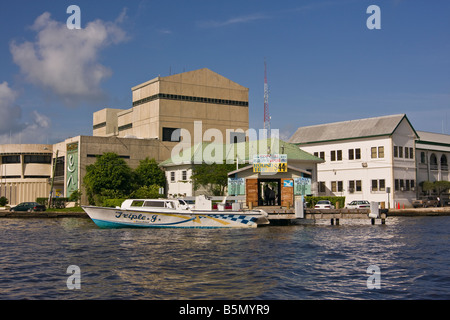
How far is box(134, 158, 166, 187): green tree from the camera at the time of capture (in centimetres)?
6812

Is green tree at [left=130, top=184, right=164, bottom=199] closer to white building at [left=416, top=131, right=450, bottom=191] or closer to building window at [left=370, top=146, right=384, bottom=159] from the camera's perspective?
building window at [left=370, top=146, right=384, bottom=159]

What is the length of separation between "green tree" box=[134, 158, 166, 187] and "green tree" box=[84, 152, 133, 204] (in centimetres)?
167

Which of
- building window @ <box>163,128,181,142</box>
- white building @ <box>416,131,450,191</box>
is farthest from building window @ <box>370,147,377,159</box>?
building window @ <box>163,128,181,142</box>

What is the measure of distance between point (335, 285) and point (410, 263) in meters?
6.32

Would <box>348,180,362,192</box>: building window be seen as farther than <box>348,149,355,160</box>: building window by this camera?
No

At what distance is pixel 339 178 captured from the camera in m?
70.1

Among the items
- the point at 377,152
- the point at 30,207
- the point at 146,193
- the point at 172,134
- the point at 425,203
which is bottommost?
the point at 30,207

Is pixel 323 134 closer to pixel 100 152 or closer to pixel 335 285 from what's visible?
pixel 100 152

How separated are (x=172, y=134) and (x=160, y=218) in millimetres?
41417

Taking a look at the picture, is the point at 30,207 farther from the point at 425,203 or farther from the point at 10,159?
the point at 425,203

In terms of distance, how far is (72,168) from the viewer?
2827 inches

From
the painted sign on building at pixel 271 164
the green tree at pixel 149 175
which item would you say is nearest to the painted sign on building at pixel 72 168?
the green tree at pixel 149 175

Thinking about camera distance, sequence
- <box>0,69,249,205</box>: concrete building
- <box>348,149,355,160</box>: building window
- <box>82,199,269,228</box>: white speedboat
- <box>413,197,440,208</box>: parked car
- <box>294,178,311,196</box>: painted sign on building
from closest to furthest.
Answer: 1. <box>82,199,269,228</box>: white speedboat
2. <box>294,178,311,196</box>: painted sign on building
3. <box>413,197,440,208</box>: parked car
4. <box>348,149,355,160</box>: building window
5. <box>0,69,249,205</box>: concrete building

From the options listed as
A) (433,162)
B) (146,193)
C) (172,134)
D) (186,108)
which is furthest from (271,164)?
(433,162)
